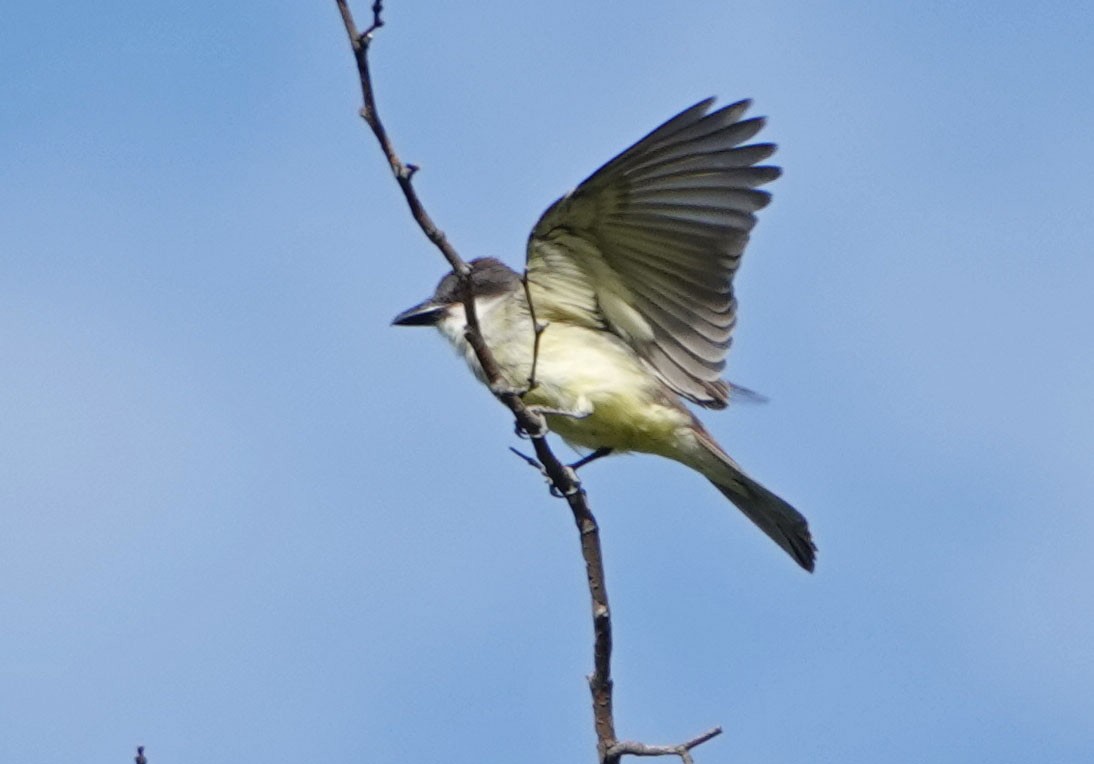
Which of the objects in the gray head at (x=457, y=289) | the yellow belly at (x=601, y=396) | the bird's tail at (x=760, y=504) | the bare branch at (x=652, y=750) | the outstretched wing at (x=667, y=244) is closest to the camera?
the bare branch at (x=652, y=750)

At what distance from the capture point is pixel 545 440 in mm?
4641

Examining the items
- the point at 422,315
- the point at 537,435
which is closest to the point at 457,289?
the point at 422,315

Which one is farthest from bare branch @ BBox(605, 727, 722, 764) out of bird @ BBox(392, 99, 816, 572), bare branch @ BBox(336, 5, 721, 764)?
bird @ BBox(392, 99, 816, 572)

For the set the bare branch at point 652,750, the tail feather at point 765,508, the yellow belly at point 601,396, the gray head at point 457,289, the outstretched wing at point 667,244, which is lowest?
the bare branch at point 652,750

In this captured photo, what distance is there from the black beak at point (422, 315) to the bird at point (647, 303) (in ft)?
0.20

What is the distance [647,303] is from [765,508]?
90cm

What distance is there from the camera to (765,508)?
6449 millimetres

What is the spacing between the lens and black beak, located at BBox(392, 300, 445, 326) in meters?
6.88

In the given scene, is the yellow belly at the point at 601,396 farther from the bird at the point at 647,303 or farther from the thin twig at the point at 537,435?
the thin twig at the point at 537,435

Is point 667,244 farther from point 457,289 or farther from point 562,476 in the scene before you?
point 562,476

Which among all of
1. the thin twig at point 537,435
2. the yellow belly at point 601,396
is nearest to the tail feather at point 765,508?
the yellow belly at point 601,396

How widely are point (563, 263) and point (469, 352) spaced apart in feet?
1.58

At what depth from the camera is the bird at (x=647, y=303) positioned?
6.07m

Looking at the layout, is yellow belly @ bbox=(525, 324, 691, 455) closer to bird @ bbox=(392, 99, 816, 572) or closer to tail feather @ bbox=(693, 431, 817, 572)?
bird @ bbox=(392, 99, 816, 572)
